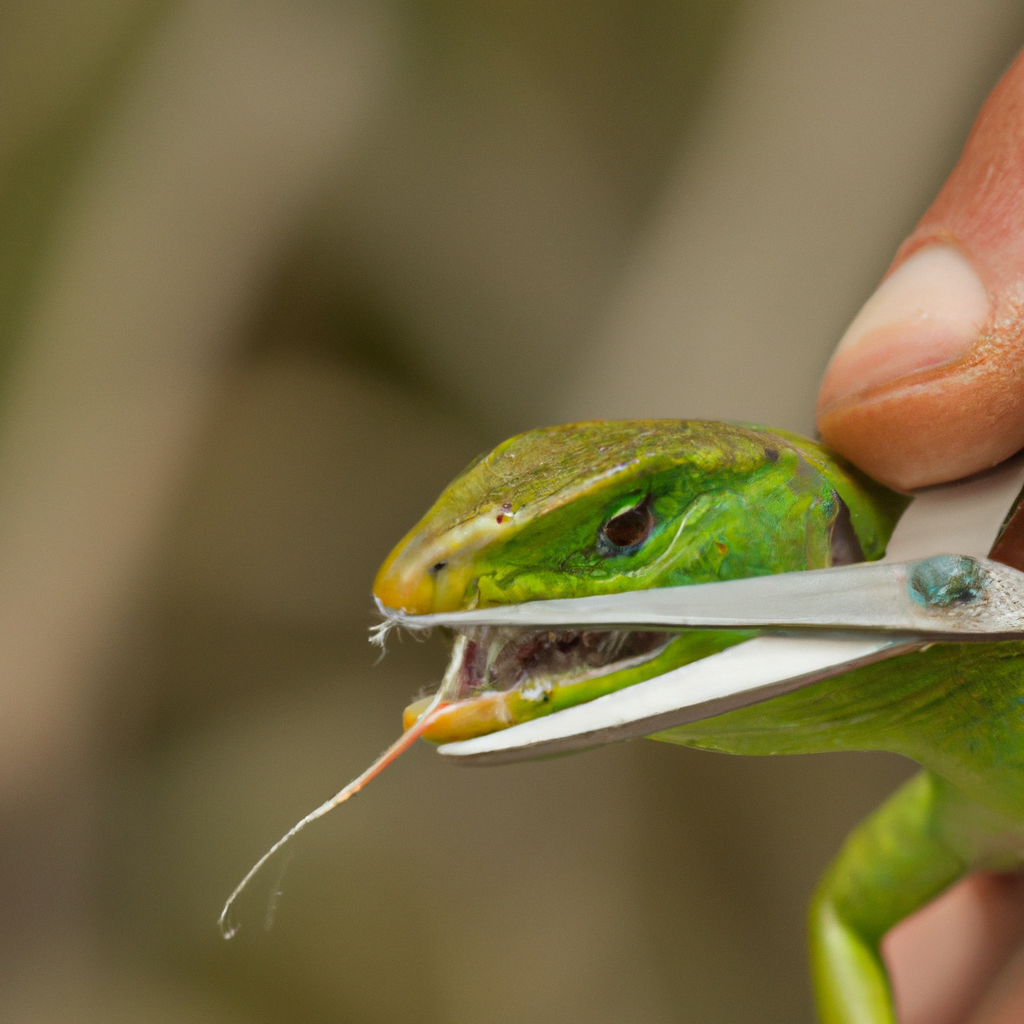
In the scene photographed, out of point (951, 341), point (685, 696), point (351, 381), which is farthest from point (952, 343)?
point (351, 381)

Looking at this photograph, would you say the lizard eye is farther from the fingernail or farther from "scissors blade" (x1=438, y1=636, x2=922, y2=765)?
the fingernail

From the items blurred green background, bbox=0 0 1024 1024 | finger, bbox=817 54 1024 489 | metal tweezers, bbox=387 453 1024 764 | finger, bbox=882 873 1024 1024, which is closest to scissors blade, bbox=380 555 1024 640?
metal tweezers, bbox=387 453 1024 764

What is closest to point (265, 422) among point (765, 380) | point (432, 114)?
point (432, 114)

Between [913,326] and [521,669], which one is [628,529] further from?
[913,326]

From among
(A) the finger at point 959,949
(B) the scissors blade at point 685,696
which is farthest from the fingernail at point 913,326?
(A) the finger at point 959,949

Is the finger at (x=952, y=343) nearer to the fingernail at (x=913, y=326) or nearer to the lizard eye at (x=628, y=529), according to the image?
the fingernail at (x=913, y=326)

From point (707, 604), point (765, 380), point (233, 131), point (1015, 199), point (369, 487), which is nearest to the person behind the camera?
point (707, 604)

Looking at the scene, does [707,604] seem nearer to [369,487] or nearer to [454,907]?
[369,487]

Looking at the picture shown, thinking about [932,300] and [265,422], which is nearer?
[932,300]
